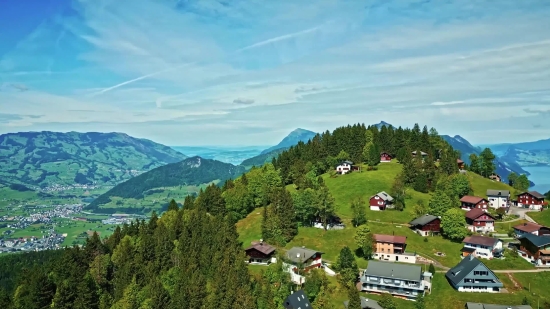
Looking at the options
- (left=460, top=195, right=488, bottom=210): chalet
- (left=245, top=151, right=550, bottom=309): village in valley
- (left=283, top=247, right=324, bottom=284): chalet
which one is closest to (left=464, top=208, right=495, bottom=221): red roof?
(left=245, top=151, right=550, bottom=309): village in valley

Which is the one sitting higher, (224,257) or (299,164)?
(299,164)

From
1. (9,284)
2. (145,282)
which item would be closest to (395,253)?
(145,282)

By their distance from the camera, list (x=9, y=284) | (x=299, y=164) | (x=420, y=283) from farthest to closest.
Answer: (x=9, y=284), (x=299, y=164), (x=420, y=283)

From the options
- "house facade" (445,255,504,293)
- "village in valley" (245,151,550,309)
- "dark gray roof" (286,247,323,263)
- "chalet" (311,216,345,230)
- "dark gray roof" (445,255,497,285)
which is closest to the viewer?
"house facade" (445,255,504,293)

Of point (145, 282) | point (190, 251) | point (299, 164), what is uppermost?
point (299, 164)

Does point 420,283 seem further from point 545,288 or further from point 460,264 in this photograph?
point 545,288

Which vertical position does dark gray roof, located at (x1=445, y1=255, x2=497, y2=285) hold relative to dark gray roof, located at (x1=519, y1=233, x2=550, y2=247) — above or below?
below

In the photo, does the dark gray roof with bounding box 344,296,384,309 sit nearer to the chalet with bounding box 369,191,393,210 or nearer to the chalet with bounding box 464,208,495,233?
the chalet with bounding box 464,208,495,233

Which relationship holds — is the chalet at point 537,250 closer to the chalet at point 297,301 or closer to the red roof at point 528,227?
the red roof at point 528,227
